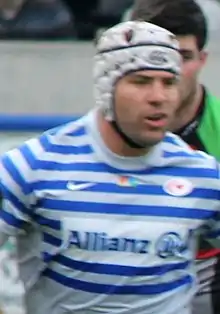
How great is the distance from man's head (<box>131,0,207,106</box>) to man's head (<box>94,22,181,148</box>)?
64 centimetres

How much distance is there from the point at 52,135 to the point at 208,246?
101cm

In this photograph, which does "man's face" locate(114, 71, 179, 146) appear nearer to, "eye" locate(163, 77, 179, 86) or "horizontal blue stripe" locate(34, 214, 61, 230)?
"eye" locate(163, 77, 179, 86)

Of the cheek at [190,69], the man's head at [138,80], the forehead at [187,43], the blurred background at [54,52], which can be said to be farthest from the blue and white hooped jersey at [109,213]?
the blurred background at [54,52]

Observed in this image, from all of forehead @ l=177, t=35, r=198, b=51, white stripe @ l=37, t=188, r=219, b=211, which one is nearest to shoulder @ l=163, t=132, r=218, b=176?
white stripe @ l=37, t=188, r=219, b=211

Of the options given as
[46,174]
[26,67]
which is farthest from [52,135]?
[26,67]

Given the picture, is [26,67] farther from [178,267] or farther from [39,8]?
[178,267]

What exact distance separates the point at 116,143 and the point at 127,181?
120 mm

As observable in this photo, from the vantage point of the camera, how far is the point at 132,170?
4.02 metres

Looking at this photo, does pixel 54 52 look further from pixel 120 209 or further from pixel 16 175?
pixel 120 209

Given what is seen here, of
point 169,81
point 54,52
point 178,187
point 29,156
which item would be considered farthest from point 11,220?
point 54,52

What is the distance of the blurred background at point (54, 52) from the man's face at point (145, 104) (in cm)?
347

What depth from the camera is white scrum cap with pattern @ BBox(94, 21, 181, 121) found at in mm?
3975

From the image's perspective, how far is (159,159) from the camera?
13.3 feet

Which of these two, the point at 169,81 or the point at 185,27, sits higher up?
the point at 185,27
